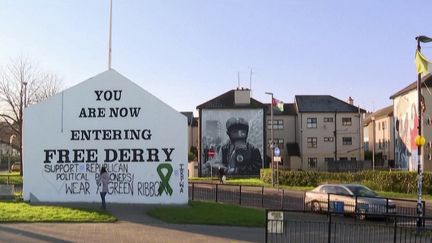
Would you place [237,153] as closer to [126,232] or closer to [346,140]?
[346,140]

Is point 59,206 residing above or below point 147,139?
below

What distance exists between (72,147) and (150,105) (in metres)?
4.03

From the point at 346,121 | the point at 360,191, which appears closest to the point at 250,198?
the point at 360,191

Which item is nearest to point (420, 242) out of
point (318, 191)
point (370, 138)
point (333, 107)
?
point (318, 191)

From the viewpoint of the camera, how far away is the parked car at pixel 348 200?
23641mm

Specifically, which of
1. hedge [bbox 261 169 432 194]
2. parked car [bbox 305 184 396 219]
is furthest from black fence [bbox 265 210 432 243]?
hedge [bbox 261 169 432 194]

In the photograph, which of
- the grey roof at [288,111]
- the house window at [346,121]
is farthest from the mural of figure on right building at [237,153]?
the house window at [346,121]

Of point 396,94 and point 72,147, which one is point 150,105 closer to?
point 72,147

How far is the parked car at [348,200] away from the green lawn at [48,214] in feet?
26.9

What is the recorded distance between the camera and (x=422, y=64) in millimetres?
22922

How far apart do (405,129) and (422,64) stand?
44338mm

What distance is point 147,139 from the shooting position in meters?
27.0

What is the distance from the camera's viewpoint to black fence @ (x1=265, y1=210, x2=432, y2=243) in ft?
42.2

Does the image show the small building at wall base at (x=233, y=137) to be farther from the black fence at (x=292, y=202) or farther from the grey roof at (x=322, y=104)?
the black fence at (x=292, y=202)
